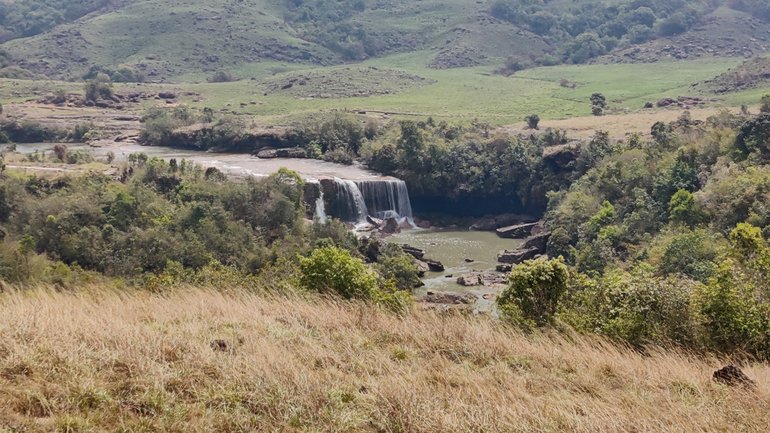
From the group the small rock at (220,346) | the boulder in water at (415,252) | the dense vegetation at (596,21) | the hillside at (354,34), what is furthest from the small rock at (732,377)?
the dense vegetation at (596,21)

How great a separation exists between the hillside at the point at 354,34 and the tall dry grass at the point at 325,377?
11897 cm

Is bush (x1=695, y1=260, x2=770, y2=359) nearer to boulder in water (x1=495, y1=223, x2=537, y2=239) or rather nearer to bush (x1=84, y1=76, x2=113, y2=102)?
boulder in water (x1=495, y1=223, x2=537, y2=239)

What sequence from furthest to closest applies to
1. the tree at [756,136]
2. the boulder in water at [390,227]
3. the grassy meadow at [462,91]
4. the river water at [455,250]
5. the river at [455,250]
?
1. the grassy meadow at [462,91]
2. the boulder in water at [390,227]
3. the tree at [756,136]
4. the river water at [455,250]
5. the river at [455,250]

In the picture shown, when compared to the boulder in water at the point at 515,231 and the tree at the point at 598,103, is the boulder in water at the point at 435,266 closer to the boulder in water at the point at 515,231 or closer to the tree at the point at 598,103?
the boulder in water at the point at 515,231

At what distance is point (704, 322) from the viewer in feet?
41.7

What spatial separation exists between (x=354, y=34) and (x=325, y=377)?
6179 inches

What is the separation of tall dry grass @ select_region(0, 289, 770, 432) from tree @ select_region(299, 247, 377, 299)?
6662mm

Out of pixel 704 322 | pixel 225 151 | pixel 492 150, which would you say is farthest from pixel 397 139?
pixel 704 322

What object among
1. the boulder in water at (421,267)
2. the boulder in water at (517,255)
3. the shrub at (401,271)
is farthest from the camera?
the boulder in water at (517,255)

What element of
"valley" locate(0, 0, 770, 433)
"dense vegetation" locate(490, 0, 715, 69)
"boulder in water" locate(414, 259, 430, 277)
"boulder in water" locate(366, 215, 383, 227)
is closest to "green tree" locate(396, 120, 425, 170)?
"valley" locate(0, 0, 770, 433)

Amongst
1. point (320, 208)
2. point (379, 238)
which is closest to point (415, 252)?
point (379, 238)

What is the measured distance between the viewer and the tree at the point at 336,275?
1717cm

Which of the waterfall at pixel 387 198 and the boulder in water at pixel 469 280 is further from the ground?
the waterfall at pixel 387 198

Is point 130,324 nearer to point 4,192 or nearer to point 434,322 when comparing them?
point 434,322
